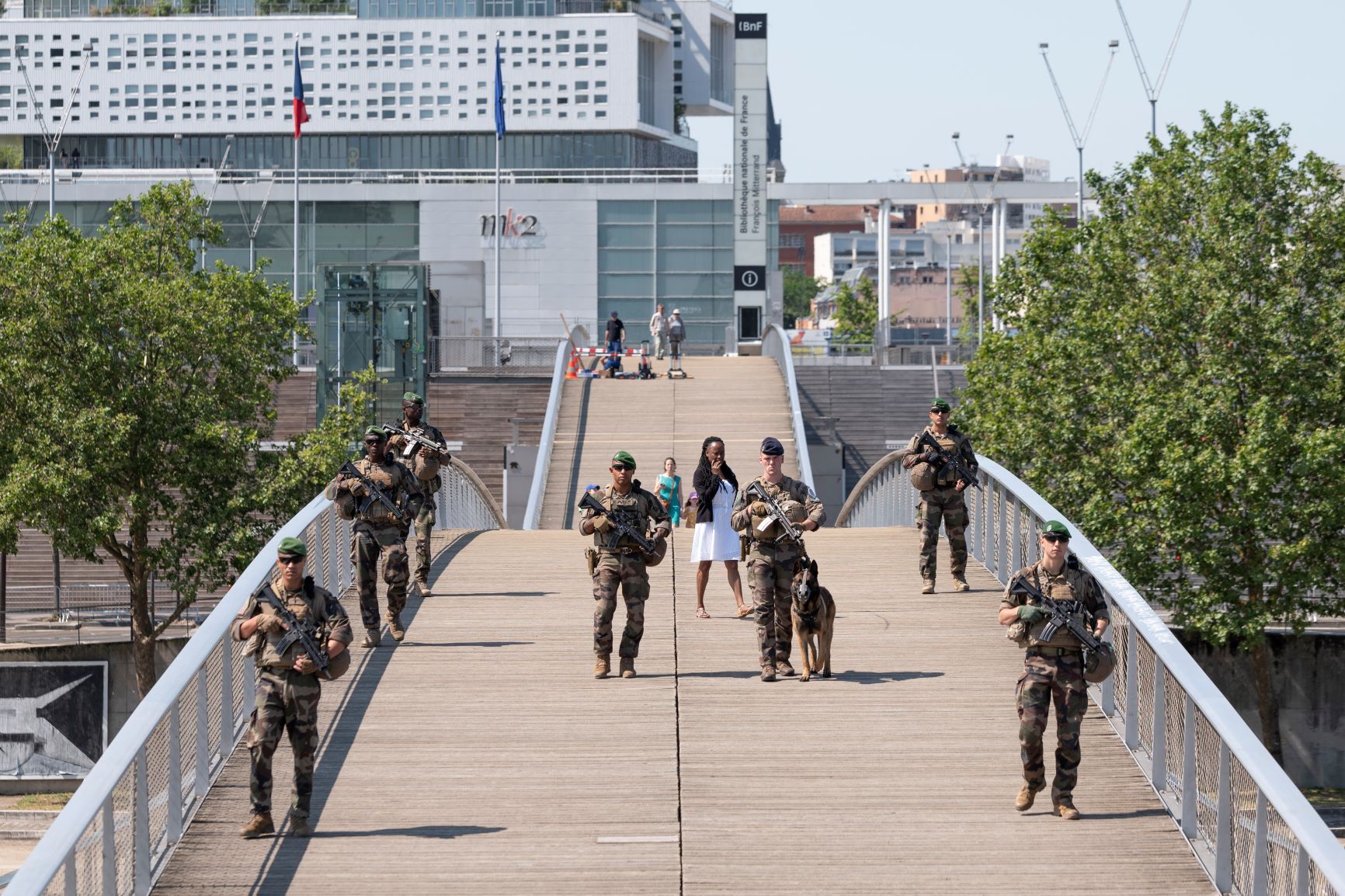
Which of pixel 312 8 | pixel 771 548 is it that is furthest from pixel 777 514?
pixel 312 8

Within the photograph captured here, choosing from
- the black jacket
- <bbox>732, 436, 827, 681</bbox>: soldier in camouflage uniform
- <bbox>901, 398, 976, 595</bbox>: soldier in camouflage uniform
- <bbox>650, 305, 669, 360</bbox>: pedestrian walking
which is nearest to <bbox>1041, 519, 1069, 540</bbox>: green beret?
<bbox>732, 436, 827, 681</bbox>: soldier in camouflage uniform

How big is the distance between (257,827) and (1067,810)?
15.4ft

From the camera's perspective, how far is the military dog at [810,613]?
14180 millimetres

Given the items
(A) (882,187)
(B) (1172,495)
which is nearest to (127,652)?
(B) (1172,495)

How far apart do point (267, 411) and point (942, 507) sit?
19.5 m

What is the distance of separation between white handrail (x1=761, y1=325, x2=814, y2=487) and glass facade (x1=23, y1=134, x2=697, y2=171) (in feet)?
131

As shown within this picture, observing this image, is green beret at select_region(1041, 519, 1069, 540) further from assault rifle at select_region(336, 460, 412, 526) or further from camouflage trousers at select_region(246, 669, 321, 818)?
assault rifle at select_region(336, 460, 412, 526)

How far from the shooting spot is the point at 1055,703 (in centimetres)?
1121

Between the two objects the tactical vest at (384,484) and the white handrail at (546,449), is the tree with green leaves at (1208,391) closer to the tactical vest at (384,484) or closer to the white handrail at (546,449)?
the white handrail at (546,449)

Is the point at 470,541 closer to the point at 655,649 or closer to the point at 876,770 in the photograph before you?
the point at 655,649

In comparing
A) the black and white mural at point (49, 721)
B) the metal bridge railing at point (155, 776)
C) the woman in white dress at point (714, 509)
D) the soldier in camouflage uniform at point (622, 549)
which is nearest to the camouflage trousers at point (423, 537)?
the woman in white dress at point (714, 509)

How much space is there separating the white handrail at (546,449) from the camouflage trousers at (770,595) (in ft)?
49.4

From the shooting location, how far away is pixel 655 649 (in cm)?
1595

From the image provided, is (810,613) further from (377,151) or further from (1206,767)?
(377,151)
